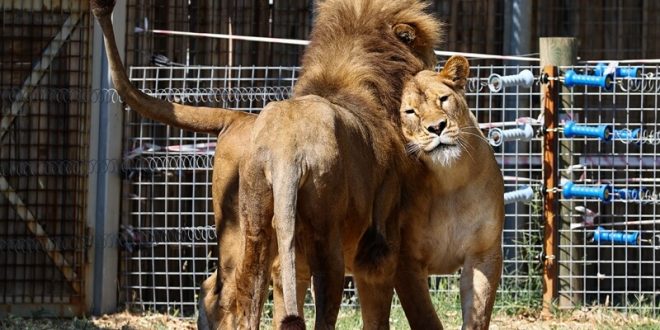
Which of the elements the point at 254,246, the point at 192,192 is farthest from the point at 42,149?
the point at 254,246

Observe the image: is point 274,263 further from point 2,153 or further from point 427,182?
point 2,153

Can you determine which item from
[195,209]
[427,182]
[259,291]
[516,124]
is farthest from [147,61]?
[259,291]

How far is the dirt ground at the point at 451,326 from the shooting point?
30.3 feet

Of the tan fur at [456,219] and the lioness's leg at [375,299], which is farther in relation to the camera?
the tan fur at [456,219]

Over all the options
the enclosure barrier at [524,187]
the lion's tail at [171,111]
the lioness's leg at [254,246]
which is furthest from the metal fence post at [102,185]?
the lioness's leg at [254,246]

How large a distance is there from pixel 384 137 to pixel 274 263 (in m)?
0.82

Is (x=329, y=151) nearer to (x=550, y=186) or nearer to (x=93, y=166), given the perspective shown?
(x=550, y=186)

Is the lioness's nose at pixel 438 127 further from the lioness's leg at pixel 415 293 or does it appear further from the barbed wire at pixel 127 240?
the barbed wire at pixel 127 240

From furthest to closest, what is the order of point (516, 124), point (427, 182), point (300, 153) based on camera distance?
point (516, 124) < point (427, 182) < point (300, 153)

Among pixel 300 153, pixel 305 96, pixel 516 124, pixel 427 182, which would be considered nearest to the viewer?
pixel 300 153

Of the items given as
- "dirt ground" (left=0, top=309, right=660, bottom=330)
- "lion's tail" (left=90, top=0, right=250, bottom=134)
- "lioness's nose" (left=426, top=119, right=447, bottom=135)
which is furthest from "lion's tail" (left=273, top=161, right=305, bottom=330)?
"dirt ground" (left=0, top=309, right=660, bottom=330)

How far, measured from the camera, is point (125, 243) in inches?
398

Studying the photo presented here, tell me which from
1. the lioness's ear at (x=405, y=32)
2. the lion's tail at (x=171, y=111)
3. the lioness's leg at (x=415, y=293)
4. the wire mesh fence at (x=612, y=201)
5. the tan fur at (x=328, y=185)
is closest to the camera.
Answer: the tan fur at (x=328, y=185)

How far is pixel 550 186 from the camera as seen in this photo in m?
9.89
